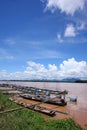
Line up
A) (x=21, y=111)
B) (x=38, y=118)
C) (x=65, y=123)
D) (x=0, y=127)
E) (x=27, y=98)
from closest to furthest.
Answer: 1. (x=0, y=127)
2. (x=65, y=123)
3. (x=38, y=118)
4. (x=21, y=111)
5. (x=27, y=98)

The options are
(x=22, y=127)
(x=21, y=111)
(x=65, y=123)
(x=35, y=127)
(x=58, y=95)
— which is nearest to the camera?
(x=22, y=127)

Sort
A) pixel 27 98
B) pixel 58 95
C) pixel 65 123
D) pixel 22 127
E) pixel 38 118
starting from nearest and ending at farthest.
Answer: pixel 22 127
pixel 65 123
pixel 38 118
pixel 27 98
pixel 58 95

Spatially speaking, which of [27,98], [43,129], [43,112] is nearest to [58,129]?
[43,129]

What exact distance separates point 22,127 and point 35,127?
4.18 ft

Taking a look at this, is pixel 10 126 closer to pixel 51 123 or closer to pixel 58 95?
pixel 51 123

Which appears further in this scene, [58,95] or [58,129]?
[58,95]

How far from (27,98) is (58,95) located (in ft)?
24.7

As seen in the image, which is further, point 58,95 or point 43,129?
point 58,95

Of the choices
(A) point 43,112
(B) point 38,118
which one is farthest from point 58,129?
(A) point 43,112

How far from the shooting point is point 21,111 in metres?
18.0

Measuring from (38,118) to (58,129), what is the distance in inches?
116

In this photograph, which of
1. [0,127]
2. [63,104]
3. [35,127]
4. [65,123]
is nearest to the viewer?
[0,127]

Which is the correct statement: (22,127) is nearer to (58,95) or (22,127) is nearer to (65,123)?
(65,123)

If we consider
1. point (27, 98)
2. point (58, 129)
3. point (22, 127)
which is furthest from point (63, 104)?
point (22, 127)
